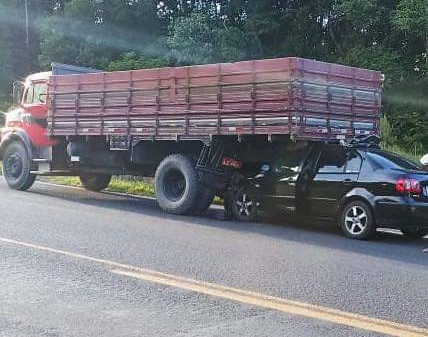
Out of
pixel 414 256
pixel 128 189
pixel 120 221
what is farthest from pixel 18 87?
pixel 414 256

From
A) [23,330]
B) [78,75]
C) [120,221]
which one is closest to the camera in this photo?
[23,330]

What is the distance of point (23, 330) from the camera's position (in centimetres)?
525

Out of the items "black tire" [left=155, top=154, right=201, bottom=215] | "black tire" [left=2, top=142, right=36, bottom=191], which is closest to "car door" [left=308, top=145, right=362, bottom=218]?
"black tire" [left=155, top=154, right=201, bottom=215]

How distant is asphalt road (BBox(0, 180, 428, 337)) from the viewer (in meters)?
5.52

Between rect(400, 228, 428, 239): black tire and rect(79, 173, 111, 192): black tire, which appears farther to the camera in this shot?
rect(79, 173, 111, 192): black tire

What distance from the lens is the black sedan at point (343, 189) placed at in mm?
10016

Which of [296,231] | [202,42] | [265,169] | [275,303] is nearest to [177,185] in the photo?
[265,169]

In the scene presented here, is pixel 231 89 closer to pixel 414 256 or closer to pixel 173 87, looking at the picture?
pixel 173 87

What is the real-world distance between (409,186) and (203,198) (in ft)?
13.3

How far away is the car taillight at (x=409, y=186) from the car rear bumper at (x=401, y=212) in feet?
0.38

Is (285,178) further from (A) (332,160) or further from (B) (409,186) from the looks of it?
(B) (409,186)

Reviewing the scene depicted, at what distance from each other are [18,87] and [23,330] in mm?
12289

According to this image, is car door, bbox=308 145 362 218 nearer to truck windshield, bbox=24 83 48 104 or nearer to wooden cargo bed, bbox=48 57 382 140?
wooden cargo bed, bbox=48 57 382 140

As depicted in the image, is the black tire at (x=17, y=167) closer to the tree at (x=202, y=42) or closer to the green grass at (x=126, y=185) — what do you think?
the green grass at (x=126, y=185)
